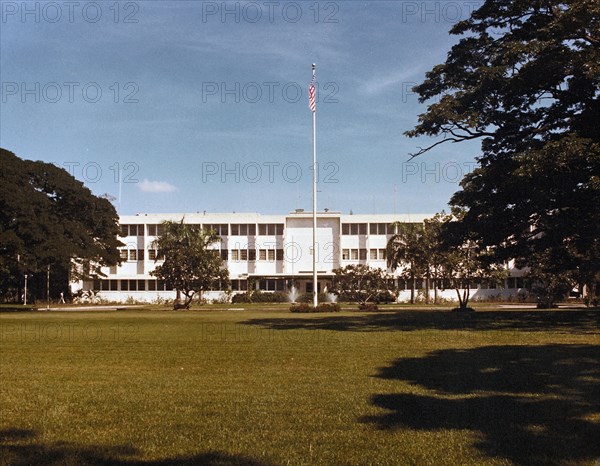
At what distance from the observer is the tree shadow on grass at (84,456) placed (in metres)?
6.41

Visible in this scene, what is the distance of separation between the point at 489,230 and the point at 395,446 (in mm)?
22228

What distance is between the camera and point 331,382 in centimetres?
1141

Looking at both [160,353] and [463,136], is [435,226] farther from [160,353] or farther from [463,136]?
[160,353]

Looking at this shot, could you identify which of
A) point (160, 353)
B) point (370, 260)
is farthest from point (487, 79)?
point (370, 260)

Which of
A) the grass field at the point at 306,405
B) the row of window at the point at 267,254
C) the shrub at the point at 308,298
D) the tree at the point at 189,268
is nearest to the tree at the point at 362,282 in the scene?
the shrub at the point at 308,298

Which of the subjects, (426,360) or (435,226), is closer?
(426,360)

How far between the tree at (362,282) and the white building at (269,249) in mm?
13505

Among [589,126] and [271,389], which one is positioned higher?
[589,126]

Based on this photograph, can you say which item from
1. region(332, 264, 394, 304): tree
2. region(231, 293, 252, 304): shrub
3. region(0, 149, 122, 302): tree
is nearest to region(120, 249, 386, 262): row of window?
region(231, 293, 252, 304): shrub

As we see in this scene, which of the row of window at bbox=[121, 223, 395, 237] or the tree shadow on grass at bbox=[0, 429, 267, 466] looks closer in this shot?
the tree shadow on grass at bbox=[0, 429, 267, 466]

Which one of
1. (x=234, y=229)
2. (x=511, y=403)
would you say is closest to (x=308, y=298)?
(x=234, y=229)

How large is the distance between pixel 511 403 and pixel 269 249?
74.4m

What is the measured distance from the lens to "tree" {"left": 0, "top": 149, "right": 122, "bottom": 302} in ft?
159

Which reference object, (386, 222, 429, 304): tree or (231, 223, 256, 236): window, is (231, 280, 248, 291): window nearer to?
(231, 223, 256, 236): window
